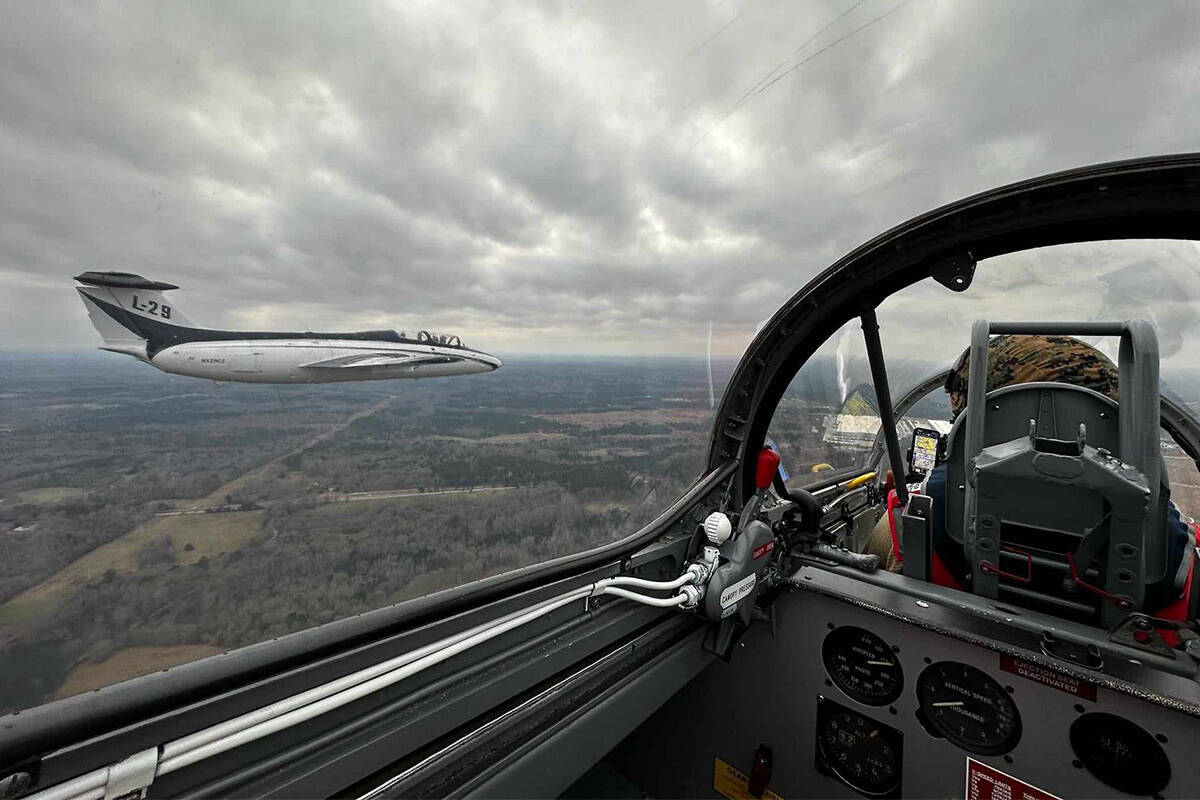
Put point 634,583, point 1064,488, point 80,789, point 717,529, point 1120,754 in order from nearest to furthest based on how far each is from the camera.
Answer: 1. point 80,789
2. point 1120,754
3. point 1064,488
4. point 634,583
5. point 717,529

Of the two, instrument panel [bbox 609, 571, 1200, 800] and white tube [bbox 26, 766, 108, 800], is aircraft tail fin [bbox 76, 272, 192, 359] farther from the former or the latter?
instrument panel [bbox 609, 571, 1200, 800]

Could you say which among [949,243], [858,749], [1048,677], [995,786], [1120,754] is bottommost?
[858,749]

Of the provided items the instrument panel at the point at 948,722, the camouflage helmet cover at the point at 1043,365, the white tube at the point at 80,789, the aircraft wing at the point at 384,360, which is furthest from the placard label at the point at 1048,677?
the white tube at the point at 80,789

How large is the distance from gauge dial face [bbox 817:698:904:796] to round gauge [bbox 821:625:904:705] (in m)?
0.08

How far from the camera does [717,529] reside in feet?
5.63

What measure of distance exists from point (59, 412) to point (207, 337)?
290mm

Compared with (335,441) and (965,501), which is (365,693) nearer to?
(335,441)

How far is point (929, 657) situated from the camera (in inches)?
56.8

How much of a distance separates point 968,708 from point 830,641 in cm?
40

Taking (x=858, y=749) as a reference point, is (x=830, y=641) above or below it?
above

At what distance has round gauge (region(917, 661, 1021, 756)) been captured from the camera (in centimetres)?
132

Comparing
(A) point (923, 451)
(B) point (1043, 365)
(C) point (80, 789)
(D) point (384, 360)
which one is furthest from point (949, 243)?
(C) point (80, 789)

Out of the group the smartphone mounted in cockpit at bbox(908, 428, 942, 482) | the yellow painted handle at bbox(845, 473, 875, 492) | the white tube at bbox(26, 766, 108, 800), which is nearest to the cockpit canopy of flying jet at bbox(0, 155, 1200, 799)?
the white tube at bbox(26, 766, 108, 800)

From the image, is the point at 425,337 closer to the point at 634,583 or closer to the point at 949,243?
the point at 634,583
